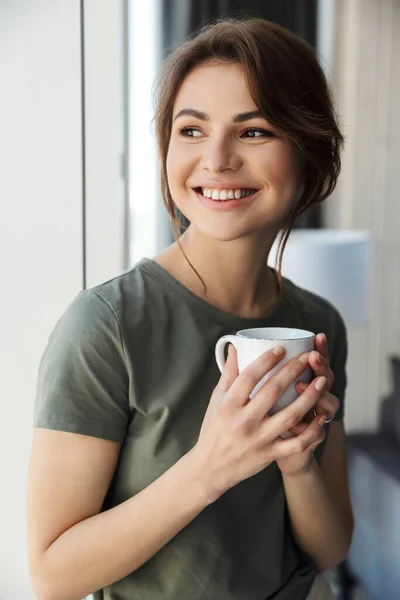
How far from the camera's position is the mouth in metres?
0.92

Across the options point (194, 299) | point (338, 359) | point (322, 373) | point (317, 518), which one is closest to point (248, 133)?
point (194, 299)

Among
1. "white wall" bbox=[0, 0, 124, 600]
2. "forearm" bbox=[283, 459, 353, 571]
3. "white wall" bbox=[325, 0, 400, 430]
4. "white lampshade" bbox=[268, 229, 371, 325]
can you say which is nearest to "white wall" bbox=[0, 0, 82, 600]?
"white wall" bbox=[0, 0, 124, 600]

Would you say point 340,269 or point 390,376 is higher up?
point 340,269

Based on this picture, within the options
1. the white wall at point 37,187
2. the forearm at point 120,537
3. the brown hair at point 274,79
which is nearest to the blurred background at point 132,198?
the white wall at point 37,187

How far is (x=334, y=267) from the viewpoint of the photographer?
185cm

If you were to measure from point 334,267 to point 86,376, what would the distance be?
1.09 m

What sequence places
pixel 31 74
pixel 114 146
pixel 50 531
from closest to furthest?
1. pixel 50 531
2. pixel 31 74
3. pixel 114 146

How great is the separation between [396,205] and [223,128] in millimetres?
1437

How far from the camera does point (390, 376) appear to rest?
220 centimetres

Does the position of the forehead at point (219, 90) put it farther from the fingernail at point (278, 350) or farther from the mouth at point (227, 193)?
the fingernail at point (278, 350)

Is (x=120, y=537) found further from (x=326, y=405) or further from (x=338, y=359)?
(x=338, y=359)

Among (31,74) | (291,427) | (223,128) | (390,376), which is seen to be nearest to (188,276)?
(223,128)

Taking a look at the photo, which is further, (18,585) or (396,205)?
(396,205)

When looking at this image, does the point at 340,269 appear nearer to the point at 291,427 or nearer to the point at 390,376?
the point at 390,376
